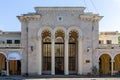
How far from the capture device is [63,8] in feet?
174

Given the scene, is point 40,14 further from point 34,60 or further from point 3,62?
point 3,62

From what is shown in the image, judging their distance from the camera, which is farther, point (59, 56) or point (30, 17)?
point (59, 56)

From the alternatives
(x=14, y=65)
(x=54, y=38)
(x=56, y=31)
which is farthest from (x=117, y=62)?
(x=14, y=65)

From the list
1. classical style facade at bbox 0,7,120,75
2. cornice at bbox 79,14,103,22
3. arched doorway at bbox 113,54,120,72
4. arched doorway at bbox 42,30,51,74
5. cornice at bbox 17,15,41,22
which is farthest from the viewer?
arched doorway at bbox 113,54,120,72

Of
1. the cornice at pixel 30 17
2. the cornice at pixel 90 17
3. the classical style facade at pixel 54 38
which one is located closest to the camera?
the classical style facade at pixel 54 38

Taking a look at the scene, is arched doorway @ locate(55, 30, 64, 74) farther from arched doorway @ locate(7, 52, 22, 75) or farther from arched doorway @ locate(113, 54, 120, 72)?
arched doorway @ locate(113, 54, 120, 72)

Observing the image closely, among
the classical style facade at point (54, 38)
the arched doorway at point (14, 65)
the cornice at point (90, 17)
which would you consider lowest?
the arched doorway at point (14, 65)

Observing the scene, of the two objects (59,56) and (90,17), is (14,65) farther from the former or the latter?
(90,17)

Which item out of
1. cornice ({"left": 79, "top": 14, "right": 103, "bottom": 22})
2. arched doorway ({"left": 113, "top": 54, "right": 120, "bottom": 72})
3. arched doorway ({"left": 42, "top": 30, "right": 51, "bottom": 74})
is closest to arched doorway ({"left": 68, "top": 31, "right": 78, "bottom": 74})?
arched doorway ({"left": 42, "top": 30, "right": 51, "bottom": 74})

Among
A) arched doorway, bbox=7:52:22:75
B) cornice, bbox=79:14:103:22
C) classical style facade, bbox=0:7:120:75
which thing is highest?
cornice, bbox=79:14:103:22

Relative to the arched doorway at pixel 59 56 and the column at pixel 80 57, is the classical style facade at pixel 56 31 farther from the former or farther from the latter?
the arched doorway at pixel 59 56

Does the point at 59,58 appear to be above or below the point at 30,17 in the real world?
below

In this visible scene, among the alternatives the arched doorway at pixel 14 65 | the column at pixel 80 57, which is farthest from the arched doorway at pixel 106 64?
the arched doorway at pixel 14 65

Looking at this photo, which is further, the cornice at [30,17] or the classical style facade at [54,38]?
the cornice at [30,17]
